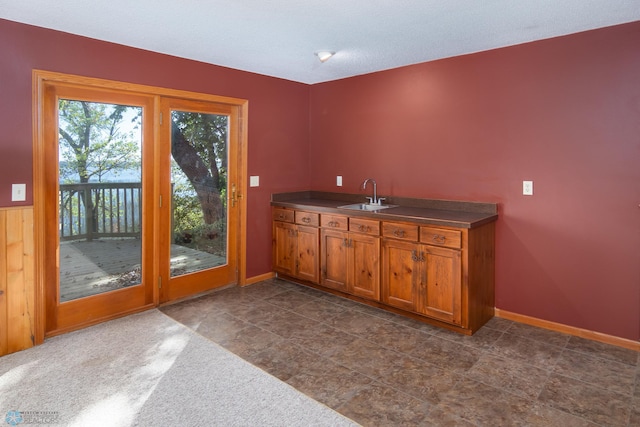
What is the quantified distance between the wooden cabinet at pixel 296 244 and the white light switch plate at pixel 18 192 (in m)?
2.36

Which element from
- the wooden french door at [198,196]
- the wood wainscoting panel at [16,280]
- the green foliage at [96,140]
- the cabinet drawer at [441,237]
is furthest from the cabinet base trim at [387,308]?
the wood wainscoting panel at [16,280]

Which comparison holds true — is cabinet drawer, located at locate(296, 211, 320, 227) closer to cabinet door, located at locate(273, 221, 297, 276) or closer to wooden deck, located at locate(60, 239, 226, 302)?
cabinet door, located at locate(273, 221, 297, 276)

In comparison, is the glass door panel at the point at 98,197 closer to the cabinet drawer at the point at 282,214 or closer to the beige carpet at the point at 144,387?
the beige carpet at the point at 144,387

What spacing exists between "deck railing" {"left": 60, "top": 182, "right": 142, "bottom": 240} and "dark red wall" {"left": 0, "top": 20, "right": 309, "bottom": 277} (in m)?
0.31

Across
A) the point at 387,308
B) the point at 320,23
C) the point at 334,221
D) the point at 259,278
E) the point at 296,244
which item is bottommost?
the point at 387,308

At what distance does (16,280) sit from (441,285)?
126 inches

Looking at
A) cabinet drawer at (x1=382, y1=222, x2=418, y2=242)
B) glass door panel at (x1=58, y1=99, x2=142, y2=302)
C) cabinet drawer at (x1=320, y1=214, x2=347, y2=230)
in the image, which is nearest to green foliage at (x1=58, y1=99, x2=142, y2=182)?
glass door panel at (x1=58, y1=99, x2=142, y2=302)

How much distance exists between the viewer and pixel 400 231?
11.3 ft

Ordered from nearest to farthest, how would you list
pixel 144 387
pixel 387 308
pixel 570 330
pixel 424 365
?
pixel 144 387
pixel 424 365
pixel 570 330
pixel 387 308

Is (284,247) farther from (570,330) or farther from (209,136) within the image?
(570,330)

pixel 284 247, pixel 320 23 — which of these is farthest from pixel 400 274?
pixel 320 23

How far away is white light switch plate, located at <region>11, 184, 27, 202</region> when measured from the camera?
2.88 metres

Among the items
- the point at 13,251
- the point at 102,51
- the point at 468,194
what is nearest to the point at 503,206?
the point at 468,194

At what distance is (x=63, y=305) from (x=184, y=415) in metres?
1.73
